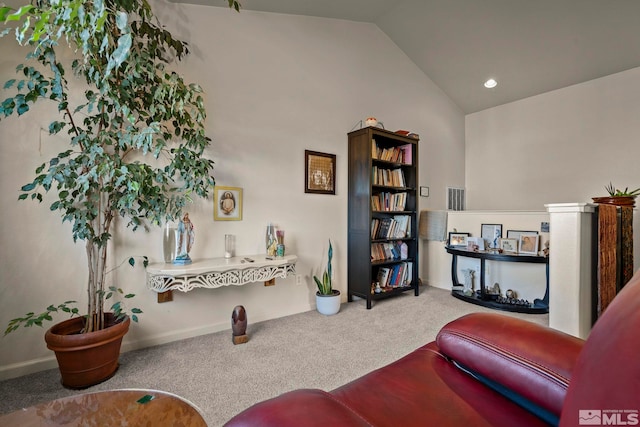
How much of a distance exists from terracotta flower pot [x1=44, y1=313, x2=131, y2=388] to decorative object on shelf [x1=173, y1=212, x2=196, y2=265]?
559mm

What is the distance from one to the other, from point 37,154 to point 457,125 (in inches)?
213

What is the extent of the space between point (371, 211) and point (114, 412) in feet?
8.76

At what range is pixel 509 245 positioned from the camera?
3.40 meters

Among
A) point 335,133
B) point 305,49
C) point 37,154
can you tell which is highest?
point 305,49

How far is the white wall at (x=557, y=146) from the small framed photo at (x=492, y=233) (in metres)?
1.39

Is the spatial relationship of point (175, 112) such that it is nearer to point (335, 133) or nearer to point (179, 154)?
point (179, 154)

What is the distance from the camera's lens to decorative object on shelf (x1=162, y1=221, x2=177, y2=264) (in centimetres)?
226

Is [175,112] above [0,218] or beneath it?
above

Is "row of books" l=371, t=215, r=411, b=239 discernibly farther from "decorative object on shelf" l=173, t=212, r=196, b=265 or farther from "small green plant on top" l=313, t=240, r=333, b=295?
"decorative object on shelf" l=173, t=212, r=196, b=265

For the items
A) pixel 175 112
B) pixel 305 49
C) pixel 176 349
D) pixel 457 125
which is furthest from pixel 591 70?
pixel 176 349

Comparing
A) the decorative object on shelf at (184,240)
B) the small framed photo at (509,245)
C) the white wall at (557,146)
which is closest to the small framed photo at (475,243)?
the small framed photo at (509,245)

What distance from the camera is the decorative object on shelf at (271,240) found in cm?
275

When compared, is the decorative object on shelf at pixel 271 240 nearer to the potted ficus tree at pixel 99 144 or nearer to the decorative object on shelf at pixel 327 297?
the decorative object on shelf at pixel 327 297

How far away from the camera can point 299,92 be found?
3.10 meters
